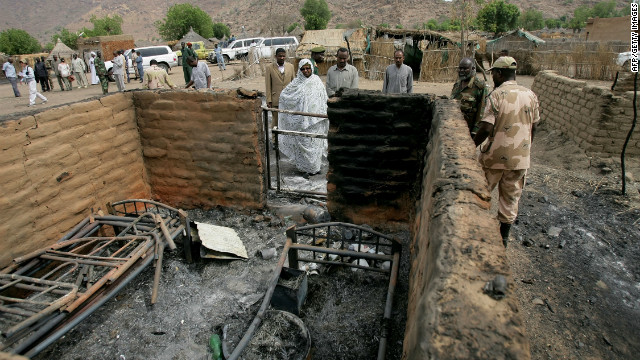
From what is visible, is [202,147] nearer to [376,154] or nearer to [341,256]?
[376,154]

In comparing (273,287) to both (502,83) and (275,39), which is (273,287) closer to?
(502,83)

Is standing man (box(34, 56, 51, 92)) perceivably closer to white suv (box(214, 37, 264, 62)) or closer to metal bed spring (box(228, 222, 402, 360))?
white suv (box(214, 37, 264, 62))

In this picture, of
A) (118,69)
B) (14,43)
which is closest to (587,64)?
(118,69)

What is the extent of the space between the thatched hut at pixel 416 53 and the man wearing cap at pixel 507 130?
481 inches

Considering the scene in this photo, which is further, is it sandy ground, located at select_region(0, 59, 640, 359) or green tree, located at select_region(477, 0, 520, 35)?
green tree, located at select_region(477, 0, 520, 35)

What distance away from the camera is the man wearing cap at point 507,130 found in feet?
9.89

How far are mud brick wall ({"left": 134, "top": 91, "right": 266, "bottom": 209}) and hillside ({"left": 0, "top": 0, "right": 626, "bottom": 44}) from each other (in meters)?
42.7

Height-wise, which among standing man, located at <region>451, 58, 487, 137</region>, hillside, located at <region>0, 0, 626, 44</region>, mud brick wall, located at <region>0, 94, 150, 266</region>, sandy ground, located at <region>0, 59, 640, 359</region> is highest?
hillside, located at <region>0, 0, 626, 44</region>

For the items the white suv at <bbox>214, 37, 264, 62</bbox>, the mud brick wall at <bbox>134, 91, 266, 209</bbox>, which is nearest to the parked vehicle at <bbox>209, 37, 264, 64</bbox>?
the white suv at <bbox>214, 37, 264, 62</bbox>

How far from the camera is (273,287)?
241 centimetres

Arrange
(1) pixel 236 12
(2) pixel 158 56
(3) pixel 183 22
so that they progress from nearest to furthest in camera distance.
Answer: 1. (2) pixel 158 56
2. (3) pixel 183 22
3. (1) pixel 236 12

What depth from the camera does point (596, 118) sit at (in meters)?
6.20

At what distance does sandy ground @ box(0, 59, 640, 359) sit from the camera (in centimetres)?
254

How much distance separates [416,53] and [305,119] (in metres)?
13.5
